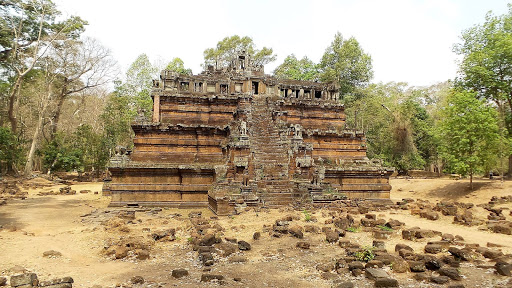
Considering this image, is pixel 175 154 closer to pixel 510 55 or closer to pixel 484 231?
pixel 484 231

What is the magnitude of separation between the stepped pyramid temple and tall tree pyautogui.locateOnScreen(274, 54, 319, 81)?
76.8 feet

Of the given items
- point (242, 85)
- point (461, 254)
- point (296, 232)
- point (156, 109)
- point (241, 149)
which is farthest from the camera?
point (242, 85)

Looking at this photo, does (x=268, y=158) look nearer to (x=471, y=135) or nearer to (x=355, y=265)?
(x=355, y=265)

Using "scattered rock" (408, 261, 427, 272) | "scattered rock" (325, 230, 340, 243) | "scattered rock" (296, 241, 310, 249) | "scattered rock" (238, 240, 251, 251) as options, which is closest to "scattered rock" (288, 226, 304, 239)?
"scattered rock" (325, 230, 340, 243)

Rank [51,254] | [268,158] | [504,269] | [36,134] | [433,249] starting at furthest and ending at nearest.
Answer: [36,134] → [268,158] → [51,254] → [433,249] → [504,269]

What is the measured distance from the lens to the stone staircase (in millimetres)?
17125

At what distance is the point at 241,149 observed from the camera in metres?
17.6

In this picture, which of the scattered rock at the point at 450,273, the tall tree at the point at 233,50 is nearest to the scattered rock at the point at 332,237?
the scattered rock at the point at 450,273

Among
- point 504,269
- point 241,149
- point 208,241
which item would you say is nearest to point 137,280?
point 208,241

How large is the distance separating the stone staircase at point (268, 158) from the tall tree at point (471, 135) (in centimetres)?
1417

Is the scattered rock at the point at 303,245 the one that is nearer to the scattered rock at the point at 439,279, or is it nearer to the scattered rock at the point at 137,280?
the scattered rock at the point at 439,279

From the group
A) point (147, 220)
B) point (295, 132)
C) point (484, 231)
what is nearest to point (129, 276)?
point (147, 220)

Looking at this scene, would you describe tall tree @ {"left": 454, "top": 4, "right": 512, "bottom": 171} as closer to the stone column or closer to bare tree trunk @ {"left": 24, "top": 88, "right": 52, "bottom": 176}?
the stone column

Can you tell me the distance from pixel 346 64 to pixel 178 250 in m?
41.3
